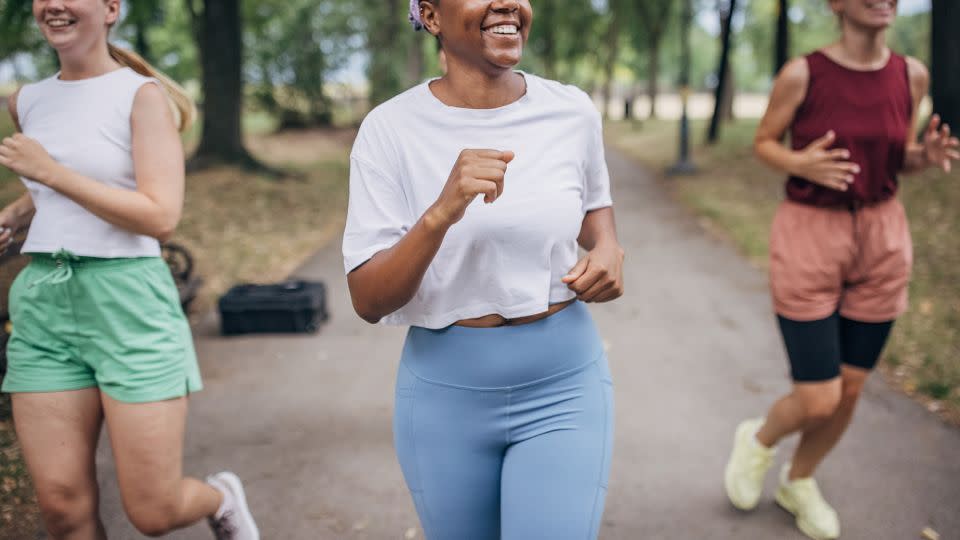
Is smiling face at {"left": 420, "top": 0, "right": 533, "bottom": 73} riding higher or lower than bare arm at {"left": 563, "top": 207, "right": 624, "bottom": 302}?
higher

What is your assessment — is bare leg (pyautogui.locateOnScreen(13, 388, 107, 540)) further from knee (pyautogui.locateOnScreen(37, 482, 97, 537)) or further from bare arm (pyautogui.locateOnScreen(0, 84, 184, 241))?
bare arm (pyautogui.locateOnScreen(0, 84, 184, 241))

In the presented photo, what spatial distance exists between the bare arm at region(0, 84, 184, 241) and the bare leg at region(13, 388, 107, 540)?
571mm

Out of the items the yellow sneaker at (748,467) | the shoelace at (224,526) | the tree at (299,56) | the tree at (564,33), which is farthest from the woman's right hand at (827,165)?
the tree at (564,33)

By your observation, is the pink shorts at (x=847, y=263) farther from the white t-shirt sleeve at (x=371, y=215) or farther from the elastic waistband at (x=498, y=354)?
the white t-shirt sleeve at (x=371, y=215)

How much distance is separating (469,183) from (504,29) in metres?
0.48

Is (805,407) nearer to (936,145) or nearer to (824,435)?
(824,435)

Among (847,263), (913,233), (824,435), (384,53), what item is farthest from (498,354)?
(384,53)

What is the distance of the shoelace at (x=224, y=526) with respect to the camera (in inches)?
125

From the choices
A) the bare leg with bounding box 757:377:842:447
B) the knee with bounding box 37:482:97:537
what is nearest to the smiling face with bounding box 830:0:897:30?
the bare leg with bounding box 757:377:842:447

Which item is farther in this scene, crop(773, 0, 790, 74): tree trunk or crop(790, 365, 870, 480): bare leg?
crop(773, 0, 790, 74): tree trunk

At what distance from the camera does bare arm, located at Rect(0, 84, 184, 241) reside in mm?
2492

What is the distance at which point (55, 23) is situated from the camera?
262 cm

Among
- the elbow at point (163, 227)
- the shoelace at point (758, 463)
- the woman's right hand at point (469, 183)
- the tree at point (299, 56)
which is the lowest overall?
the tree at point (299, 56)

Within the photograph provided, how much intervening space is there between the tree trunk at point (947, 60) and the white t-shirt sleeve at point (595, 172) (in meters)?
11.7
